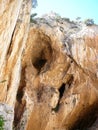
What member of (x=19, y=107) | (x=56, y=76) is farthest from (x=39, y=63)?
(x=19, y=107)

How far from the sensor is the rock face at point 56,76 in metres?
25.5

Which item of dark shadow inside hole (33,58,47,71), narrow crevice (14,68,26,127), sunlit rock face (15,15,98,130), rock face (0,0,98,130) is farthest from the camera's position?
dark shadow inside hole (33,58,47,71)

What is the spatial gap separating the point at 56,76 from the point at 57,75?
0.11 meters

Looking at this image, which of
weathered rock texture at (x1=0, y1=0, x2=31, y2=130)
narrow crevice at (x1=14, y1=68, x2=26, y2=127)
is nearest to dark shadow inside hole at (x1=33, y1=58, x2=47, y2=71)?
narrow crevice at (x1=14, y1=68, x2=26, y2=127)

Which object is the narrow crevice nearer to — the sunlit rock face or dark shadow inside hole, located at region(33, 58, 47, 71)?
the sunlit rock face

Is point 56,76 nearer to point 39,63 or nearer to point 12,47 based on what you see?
point 39,63

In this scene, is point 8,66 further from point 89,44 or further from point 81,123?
point 81,123

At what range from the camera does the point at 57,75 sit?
86.4ft

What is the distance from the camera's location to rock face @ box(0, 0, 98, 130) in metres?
25.5

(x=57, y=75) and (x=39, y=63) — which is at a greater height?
(x=39, y=63)

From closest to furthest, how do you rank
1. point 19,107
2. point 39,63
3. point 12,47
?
1. point 12,47
2. point 19,107
3. point 39,63

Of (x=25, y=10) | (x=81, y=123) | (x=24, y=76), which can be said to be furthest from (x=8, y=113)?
(x=81, y=123)

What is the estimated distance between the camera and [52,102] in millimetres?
26000

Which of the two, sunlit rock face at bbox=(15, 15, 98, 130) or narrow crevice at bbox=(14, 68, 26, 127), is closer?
narrow crevice at bbox=(14, 68, 26, 127)
